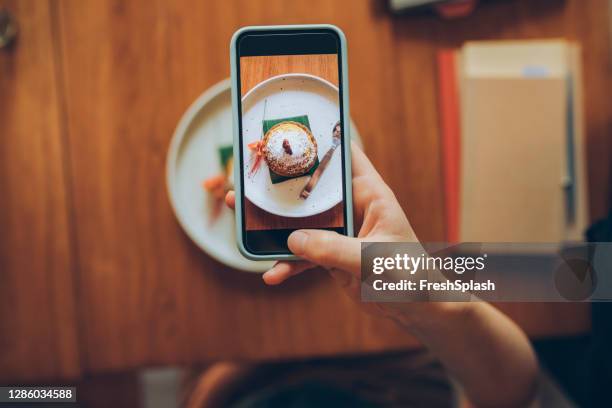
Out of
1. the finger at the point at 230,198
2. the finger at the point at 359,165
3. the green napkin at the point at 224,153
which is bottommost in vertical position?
the finger at the point at 230,198

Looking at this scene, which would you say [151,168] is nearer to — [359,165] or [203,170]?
[203,170]

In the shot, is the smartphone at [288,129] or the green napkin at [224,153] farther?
the green napkin at [224,153]

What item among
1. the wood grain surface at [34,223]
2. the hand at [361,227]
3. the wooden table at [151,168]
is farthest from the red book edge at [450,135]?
the wood grain surface at [34,223]

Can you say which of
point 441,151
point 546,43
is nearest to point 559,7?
point 546,43

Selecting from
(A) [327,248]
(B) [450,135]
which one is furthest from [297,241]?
(B) [450,135]

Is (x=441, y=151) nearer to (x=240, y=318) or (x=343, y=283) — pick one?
(x=343, y=283)

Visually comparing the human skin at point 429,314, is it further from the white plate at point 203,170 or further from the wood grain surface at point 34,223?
the wood grain surface at point 34,223

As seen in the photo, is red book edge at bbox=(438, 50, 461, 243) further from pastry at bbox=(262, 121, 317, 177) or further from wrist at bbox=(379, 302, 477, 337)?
pastry at bbox=(262, 121, 317, 177)
